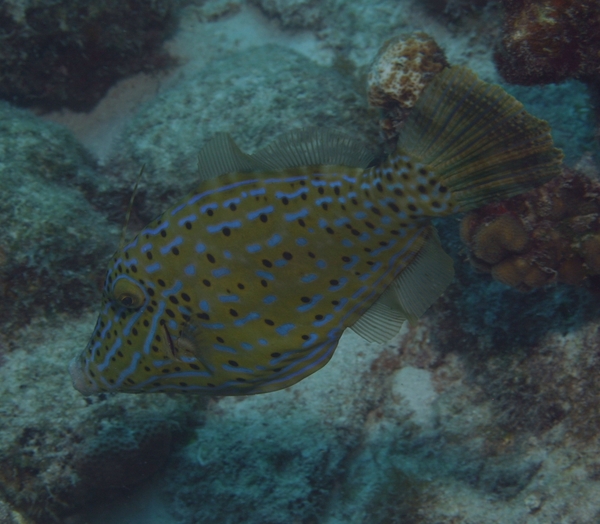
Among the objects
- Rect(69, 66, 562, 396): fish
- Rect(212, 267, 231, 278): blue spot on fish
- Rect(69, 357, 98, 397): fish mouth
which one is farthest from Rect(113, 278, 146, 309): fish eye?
Rect(69, 357, 98, 397): fish mouth

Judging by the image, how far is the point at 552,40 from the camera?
3.00 meters

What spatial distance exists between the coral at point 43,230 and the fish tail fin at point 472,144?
11.6ft

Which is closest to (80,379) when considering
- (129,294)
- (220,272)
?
(129,294)

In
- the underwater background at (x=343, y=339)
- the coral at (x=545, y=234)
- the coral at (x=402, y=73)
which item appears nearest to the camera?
the coral at (x=545, y=234)

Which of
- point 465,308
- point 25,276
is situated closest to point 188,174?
point 25,276

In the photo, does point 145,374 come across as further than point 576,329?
No

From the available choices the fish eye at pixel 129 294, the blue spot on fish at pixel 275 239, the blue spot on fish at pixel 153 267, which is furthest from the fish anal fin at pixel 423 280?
the fish eye at pixel 129 294

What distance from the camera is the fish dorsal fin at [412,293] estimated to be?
2.45 metres

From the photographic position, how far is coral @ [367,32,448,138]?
4.31 meters

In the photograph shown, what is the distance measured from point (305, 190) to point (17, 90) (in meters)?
5.80

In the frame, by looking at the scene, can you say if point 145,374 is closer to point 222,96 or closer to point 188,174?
point 188,174

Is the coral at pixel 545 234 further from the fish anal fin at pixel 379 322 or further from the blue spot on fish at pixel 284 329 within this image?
the blue spot on fish at pixel 284 329

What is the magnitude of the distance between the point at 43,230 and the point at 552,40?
4473 millimetres

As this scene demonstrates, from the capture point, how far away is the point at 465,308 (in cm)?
435
